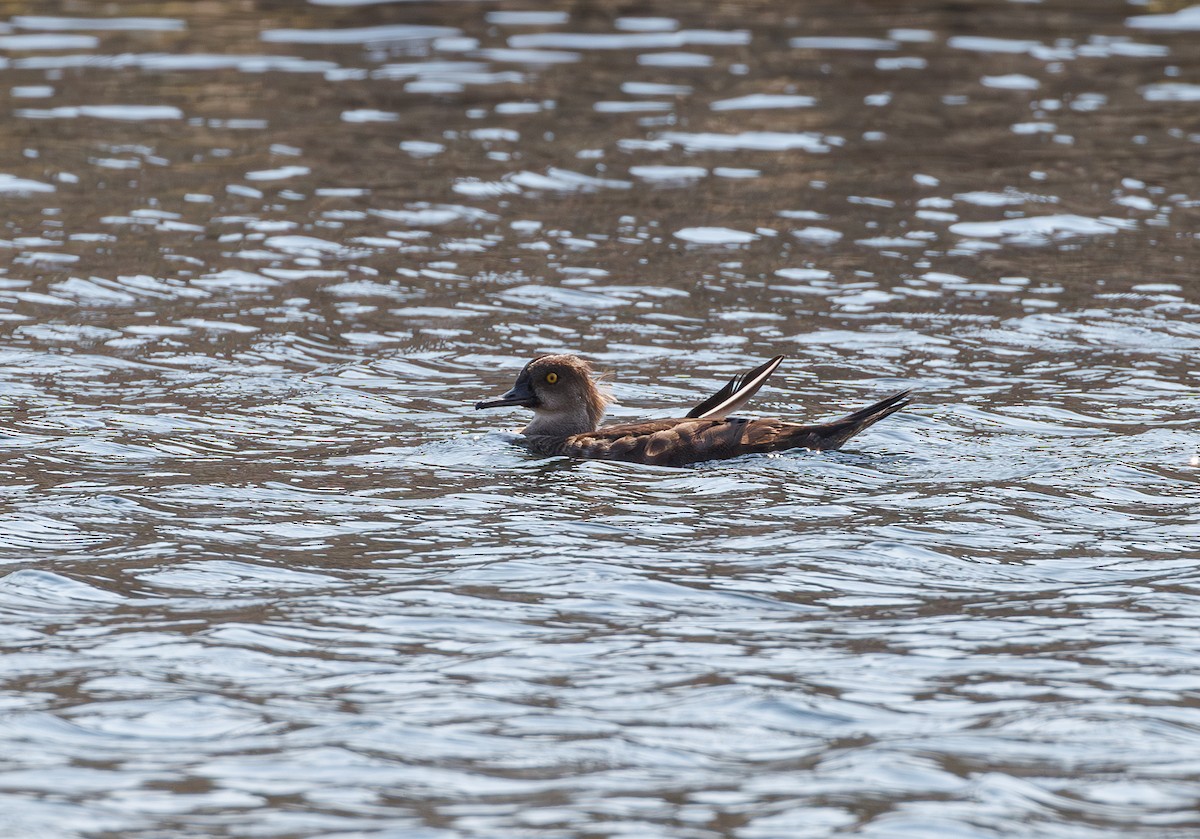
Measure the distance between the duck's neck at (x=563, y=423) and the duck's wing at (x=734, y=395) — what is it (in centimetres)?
99

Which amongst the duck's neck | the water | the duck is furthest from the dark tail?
the duck's neck

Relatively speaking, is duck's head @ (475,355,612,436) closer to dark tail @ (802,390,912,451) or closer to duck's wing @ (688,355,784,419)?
duck's wing @ (688,355,784,419)

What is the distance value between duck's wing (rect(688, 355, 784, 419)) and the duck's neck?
3.26 ft

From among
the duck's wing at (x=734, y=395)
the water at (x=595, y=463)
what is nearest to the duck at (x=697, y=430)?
the duck's wing at (x=734, y=395)

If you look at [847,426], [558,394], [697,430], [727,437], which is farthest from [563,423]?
[847,426]

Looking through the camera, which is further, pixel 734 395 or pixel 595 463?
pixel 595 463

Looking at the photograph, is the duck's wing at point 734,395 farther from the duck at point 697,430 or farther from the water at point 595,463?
the water at point 595,463

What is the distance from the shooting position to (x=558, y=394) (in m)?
12.9

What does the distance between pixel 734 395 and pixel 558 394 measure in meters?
1.40

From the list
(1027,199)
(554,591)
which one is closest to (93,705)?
(554,591)

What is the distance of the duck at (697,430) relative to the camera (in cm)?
1206

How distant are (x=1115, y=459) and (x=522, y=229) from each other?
8881 mm

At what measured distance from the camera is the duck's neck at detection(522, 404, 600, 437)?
42.5ft

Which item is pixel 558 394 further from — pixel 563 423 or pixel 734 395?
pixel 734 395
